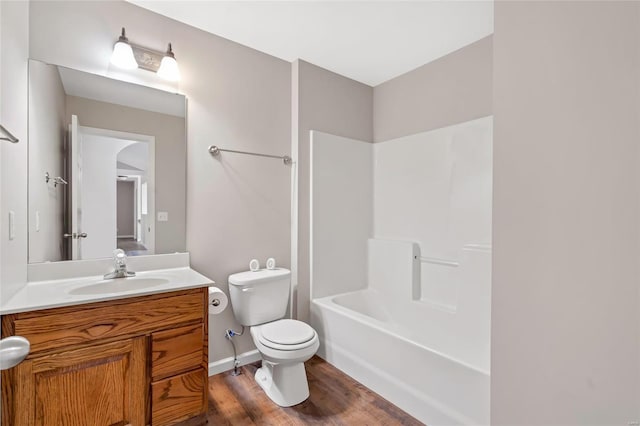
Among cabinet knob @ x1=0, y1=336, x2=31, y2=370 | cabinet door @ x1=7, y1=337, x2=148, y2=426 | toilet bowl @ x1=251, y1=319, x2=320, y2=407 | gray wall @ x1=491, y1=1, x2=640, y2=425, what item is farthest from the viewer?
toilet bowl @ x1=251, y1=319, x2=320, y2=407

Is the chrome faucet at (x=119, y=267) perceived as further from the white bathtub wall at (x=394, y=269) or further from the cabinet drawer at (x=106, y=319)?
the white bathtub wall at (x=394, y=269)

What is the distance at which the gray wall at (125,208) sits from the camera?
1.86 metres

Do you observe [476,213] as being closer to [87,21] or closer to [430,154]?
[430,154]

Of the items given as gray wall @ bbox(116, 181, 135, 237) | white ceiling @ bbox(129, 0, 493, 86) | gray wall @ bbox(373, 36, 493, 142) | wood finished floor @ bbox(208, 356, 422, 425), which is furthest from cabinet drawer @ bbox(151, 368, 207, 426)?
gray wall @ bbox(373, 36, 493, 142)

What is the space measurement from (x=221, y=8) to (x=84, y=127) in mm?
1087

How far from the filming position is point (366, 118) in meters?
3.00

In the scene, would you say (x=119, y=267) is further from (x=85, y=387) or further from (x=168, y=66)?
(x=168, y=66)

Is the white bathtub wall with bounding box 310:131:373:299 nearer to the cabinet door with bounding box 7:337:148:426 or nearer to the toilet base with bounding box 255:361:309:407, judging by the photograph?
the toilet base with bounding box 255:361:309:407

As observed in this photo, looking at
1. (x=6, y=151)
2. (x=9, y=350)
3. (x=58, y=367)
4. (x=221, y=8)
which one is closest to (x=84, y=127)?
(x=6, y=151)

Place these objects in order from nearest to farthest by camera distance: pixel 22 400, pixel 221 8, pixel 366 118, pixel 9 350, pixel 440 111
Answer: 1. pixel 9 350
2. pixel 22 400
3. pixel 221 8
4. pixel 440 111
5. pixel 366 118

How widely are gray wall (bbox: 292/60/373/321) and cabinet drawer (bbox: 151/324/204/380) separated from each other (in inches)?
41.3

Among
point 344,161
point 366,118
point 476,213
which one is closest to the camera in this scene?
point 476,213

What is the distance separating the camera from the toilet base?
189 cm

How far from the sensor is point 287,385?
74.8 inches
